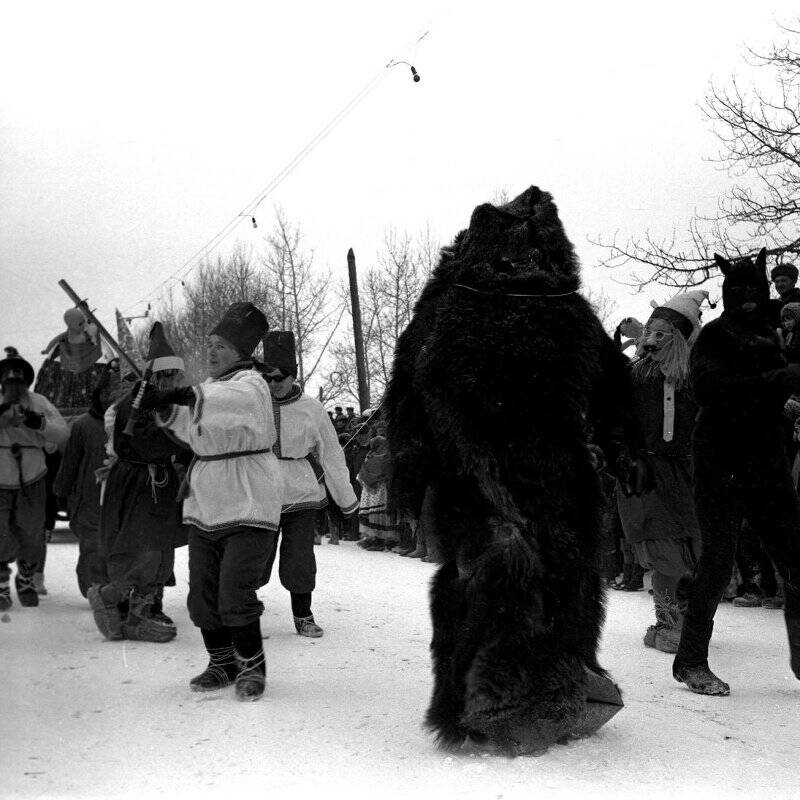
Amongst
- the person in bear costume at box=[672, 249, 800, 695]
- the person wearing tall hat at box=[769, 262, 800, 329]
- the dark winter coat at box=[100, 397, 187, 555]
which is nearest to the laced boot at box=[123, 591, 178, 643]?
the dark winter coat at box=[100, 397, 187, 555]

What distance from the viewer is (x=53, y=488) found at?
7965 millimetres

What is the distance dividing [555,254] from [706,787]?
2.08m

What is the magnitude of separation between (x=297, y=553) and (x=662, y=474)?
2.50m

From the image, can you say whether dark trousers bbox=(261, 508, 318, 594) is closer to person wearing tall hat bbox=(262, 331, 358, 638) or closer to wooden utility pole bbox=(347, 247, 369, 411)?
person wearing tall hat bbox=(262, 331, 358, 638)

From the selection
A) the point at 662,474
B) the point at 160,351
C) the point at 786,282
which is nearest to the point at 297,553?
the point at 160,351

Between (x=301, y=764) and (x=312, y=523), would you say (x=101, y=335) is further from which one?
(x=301, y=764)

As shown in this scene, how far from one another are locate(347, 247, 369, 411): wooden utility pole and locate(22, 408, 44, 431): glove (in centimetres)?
1678

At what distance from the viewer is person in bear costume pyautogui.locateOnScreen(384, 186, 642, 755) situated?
12.2 ft

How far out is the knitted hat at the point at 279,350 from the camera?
7.22 m

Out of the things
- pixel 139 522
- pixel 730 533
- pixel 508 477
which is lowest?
pixel 139 522

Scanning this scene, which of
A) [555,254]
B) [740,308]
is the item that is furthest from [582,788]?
[740,308]

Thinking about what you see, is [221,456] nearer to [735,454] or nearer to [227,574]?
[227,574]

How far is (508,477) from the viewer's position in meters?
3.87

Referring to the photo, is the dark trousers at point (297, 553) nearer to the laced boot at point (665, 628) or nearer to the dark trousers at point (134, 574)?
the dark trousers at point (134, 574)
